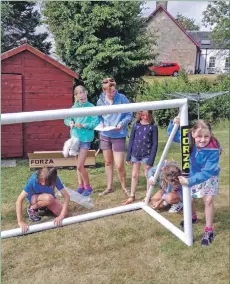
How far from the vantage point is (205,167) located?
11.4ft

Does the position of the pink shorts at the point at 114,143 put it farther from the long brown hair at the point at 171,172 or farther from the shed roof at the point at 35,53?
the shed roof at the point at 35,53

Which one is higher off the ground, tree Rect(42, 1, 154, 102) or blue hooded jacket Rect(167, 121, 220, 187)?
tree Rect(42, 1, 154, 102)

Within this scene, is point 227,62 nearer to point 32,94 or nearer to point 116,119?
point 32,94

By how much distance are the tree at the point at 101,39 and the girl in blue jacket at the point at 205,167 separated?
5.48 metres

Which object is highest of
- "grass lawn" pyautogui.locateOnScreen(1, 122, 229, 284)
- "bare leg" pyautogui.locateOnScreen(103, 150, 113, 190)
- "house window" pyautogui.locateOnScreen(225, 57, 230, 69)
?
"house window" pyautogui.locateOnScreen(225, 57, 230, 69)

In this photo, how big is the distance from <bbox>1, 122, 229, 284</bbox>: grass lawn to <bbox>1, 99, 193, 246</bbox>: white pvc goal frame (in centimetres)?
6

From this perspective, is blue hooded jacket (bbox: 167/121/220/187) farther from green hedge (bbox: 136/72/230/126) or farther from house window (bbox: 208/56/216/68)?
house window (bbox: 208/56/216/68)

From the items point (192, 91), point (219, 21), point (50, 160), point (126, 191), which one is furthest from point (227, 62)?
point (126, 191)

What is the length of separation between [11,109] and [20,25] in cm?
775

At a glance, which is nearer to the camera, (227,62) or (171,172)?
(171,172)

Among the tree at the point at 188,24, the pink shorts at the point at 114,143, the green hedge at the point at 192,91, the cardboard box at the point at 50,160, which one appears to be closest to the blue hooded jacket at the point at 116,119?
the pink shorts at the point at 114,143

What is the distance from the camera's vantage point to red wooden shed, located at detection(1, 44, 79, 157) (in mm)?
8125

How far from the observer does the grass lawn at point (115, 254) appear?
309 centimetres

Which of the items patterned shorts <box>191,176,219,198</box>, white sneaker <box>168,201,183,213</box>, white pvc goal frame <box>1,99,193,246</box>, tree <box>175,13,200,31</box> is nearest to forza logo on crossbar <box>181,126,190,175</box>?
white pvc goal frame <box>1,99,193,246</box>
